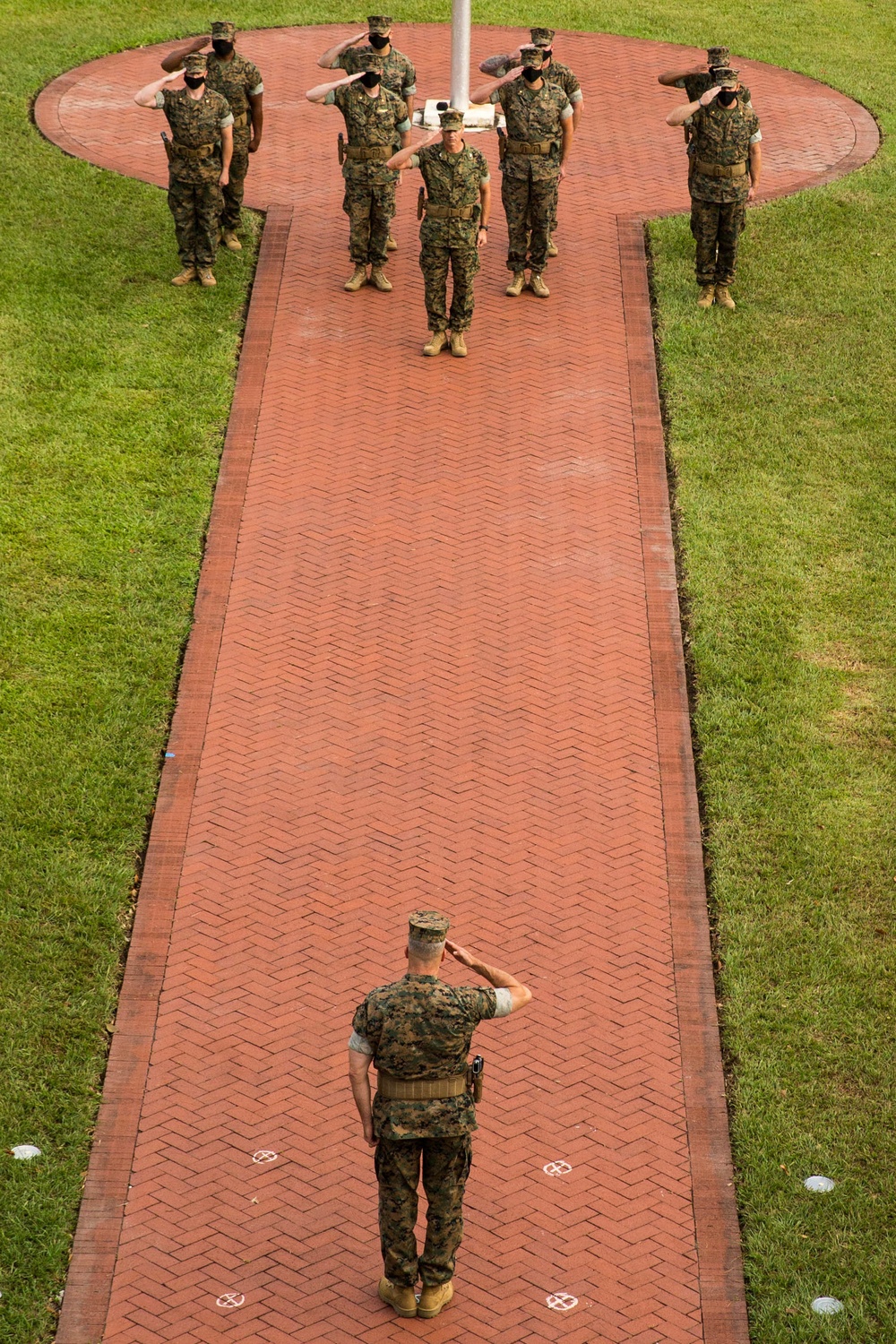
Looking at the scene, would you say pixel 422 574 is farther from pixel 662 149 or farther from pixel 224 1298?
pixel 662 149

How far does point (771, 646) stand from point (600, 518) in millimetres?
2179

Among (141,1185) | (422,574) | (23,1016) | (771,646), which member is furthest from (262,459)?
(141,1185)

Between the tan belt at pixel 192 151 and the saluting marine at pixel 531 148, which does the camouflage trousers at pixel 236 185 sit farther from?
the saluting marine at pixel 531 148

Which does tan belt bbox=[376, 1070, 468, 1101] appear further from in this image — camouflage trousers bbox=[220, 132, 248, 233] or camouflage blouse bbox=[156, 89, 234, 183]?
camouflage trousers bbox=[220, 132, 248, 233]

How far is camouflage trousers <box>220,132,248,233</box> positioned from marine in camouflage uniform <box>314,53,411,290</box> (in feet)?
4.99

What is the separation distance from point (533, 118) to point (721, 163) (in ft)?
6.02

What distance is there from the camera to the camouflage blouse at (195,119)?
16.8 metres

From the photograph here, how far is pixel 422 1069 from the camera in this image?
7594 millimetres

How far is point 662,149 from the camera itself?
22.0 meters

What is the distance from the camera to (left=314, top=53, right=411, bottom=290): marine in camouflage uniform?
1688cm

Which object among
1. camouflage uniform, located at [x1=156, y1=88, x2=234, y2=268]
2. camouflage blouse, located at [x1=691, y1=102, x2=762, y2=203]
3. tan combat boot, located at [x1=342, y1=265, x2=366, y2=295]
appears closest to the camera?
camouflage blouse, located at [x1=691, y1=102, x2=762, y2=203]

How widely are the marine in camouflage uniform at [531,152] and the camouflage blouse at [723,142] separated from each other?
1.29 meters

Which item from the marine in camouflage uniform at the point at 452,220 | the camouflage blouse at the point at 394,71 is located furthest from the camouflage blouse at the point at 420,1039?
the camouflage blouse at the point at 394,71

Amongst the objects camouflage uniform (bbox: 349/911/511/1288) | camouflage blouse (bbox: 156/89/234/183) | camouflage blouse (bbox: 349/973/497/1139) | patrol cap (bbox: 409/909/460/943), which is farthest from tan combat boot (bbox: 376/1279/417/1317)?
camouflage blouse (bbox: 156/89/234/183)
